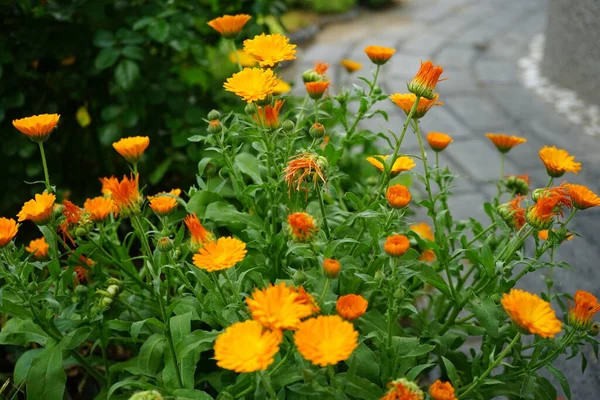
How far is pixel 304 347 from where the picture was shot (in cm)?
83

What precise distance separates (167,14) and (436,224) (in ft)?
3.42

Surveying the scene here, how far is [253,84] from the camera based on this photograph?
1.15 m

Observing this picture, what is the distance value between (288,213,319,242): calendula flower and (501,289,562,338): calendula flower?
1.01 feet

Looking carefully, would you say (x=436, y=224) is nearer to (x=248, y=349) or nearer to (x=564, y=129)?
(x=248, y=349)

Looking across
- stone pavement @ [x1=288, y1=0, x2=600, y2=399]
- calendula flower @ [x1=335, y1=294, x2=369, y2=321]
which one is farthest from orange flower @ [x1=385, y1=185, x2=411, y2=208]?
stone pavement @ [x1=288, y1=0, x2=600, y2=399]

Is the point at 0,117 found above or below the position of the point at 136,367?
above

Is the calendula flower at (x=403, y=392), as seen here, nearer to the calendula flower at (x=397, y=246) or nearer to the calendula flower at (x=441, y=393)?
the calendula flower at (x=441, y=393)

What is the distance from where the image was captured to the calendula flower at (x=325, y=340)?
2.71ft

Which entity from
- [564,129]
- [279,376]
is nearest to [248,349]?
[279,376]

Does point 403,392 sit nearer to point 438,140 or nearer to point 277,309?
point 277,309

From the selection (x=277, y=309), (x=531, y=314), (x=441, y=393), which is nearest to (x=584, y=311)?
(x=531, y=314)

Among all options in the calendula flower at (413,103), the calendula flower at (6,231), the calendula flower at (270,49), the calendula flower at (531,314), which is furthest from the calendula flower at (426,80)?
the calendula flower at (6,231)

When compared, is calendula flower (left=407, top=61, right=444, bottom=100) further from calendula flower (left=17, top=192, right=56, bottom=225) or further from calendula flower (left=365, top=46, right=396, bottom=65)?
calendula flower (left=17, top=192, right=56, bottom=225)

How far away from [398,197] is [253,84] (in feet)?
1.09
